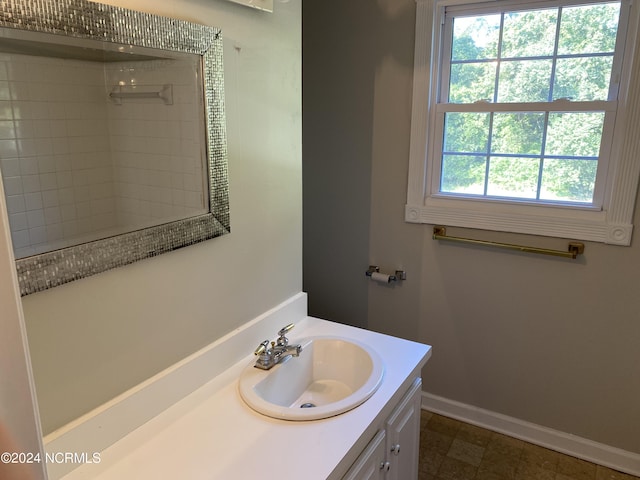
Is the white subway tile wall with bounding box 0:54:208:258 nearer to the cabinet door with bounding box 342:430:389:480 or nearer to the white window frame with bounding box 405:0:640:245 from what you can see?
the cabinet door with bounding box 342:430:389:480

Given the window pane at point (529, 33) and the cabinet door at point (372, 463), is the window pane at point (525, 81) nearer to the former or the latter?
the window pane at point (529, 33)

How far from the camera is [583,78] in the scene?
79.9 inches

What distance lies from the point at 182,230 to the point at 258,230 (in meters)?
0.37

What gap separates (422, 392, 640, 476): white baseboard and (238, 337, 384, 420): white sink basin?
3.74 ft

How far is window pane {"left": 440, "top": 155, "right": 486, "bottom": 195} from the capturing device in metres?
2.32

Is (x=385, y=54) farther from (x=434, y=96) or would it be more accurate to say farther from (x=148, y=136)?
(x=148, y=136)

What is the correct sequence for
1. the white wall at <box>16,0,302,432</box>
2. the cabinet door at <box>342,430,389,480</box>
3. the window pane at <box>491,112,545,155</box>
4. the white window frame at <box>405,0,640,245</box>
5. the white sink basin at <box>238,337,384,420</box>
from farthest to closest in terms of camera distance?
1. the window pane at <box>491,112,545,155</box>
2. the white window frame at <box>405,0,640,245</box>
3. the white sink basin at <box>238,337,384,420</box>
4. the cabinet door at <box>342,430,389,480</box>
5. the white wall at <box>16,0,302,432</box>

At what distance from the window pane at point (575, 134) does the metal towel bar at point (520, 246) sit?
15.9 inches

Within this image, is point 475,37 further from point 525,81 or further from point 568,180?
point 568,180

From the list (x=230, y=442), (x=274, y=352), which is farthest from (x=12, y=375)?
(x=274, y=352)

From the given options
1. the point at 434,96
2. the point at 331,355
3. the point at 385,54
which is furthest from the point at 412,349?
the point at 385,54

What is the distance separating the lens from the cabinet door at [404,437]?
1.51 meters

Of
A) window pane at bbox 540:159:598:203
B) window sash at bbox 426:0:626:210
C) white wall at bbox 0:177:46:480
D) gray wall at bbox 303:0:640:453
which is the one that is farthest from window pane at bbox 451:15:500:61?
white wall at bbox 0:177:46:480

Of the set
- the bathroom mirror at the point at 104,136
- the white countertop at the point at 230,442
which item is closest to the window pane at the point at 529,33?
the bathroom mirror at the point at 104,136
